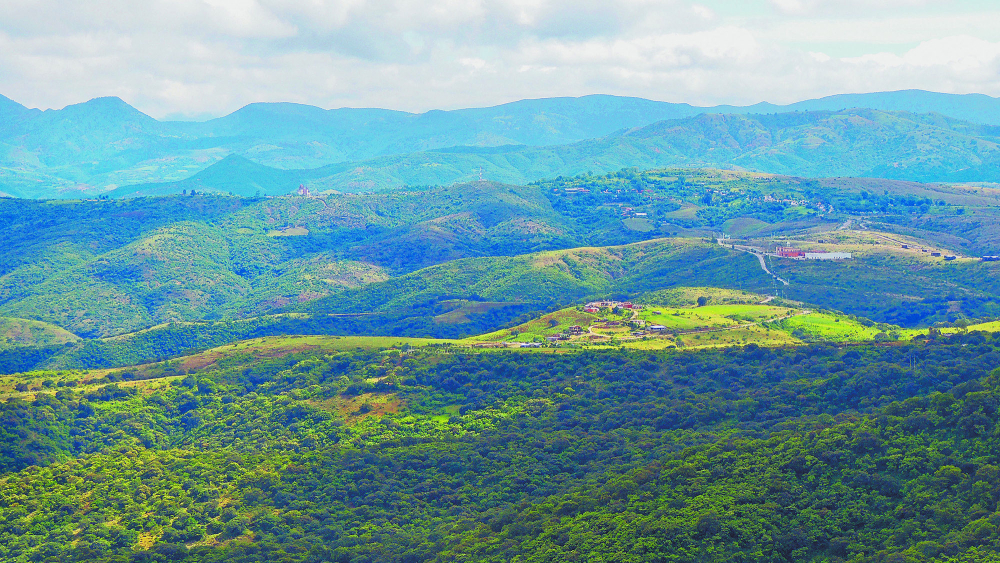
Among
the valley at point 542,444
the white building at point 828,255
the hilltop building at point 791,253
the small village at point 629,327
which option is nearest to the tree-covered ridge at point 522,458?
the valley at point 542,444

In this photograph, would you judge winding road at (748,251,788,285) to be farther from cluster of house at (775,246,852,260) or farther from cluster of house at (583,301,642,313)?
cluster of house at (583,301,642,313)

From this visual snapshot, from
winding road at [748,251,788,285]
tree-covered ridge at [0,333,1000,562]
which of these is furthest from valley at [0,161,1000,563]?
winding road at [748,251,788,285]

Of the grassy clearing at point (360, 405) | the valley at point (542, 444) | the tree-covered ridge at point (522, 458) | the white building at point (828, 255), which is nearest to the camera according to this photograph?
the tree-covered ridge at point (522, 458)

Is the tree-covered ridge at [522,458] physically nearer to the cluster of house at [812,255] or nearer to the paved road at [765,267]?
the paved road at [765,267]

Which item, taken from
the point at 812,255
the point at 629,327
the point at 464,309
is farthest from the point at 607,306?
the point at 812,255

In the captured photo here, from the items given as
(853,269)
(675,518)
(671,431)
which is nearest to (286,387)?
(671,431)

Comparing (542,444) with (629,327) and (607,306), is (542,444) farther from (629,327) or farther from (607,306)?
(607,306)

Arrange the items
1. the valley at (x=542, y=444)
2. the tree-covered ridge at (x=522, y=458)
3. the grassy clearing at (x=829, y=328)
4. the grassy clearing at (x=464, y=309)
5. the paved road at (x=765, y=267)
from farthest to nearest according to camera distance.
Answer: the grassy clearing at (x=464, y=309) → the paved road at (x=765, y=267) → the grassy clearing at (x=829, y=328) → the valley at (x=542, y=444) → the tree-covered ridge at (x=522, y=458)

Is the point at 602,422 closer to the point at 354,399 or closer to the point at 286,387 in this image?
the point at 354,399
